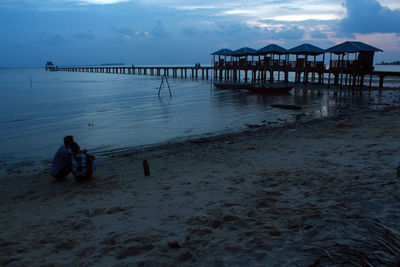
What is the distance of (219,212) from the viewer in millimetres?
4762

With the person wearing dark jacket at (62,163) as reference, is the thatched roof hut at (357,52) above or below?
above

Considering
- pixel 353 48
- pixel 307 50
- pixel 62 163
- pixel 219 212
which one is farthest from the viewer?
pixel 307 50

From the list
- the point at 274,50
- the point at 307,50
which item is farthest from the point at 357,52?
the point at 274,50

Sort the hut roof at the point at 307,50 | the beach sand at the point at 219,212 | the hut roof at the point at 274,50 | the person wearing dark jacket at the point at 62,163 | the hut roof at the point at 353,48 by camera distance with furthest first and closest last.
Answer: the hut roof at the point at 274,50
the hut roof at the point at 307,50
the hut roof at the point at 353,48
the person wearing dark jacket at the point at 62,163
the beach sand at the point at 219,212

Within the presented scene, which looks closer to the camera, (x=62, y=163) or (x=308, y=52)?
(x=62, y=163)

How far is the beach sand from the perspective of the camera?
3539mm

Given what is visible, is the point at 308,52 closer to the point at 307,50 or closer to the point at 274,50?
the point at 307,50

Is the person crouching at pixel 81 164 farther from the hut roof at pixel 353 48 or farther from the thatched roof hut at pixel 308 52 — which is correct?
the thatched roof hut at pixel 308 52

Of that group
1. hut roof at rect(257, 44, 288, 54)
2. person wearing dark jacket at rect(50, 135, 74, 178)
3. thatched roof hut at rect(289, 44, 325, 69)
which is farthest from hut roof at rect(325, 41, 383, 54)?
person wearing dark jacket at rect(50, 135, 74, 178)

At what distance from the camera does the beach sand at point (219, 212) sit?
3539 millimetres

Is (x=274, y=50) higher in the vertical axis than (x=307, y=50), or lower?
higher

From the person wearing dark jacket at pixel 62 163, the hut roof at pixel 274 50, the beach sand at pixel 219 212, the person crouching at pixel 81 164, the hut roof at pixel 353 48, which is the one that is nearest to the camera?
the beach sand at pixel 219 212

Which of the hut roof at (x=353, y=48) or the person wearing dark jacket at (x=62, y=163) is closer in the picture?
the person wearing dark jacket at (x=62, y=163)

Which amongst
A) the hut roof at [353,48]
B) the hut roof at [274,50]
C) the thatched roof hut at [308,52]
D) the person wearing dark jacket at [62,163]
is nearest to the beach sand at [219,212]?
the person wearing dark jacket at [62,163]
